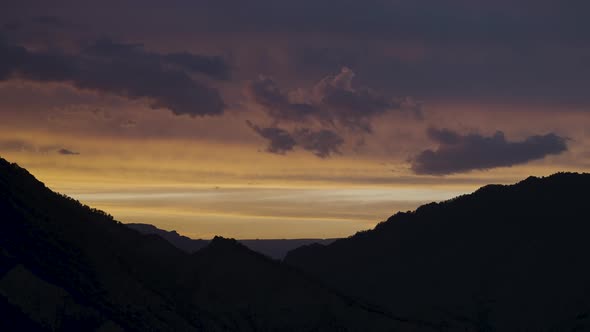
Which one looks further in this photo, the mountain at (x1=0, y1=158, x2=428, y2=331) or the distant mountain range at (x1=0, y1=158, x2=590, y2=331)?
the distant mountain range at (x1=0, y1=158, x2=590, y2=331)

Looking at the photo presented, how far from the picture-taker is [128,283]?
12862 centimetres

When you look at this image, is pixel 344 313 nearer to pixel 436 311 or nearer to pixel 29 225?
pixel 436 311

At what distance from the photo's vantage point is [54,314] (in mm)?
109562

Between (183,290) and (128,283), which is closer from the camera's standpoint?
(128,283)

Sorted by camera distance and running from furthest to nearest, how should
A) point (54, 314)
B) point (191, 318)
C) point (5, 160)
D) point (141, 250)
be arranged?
point (141, 250)
point (5, 160)
point (191, 318)
point (54, 314)

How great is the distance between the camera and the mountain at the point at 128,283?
11181 cm

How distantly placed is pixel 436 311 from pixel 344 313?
42.5 metres

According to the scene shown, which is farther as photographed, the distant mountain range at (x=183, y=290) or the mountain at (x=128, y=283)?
the distant mountain range at (x=183, y=290)

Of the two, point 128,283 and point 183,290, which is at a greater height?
point 128,283

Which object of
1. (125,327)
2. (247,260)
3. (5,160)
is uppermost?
(5,160)

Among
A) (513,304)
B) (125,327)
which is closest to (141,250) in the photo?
(125,327)

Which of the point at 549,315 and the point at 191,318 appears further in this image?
the point at 549,315

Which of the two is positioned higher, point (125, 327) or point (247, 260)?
point (247, 260)

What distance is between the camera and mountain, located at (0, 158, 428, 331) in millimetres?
111812
